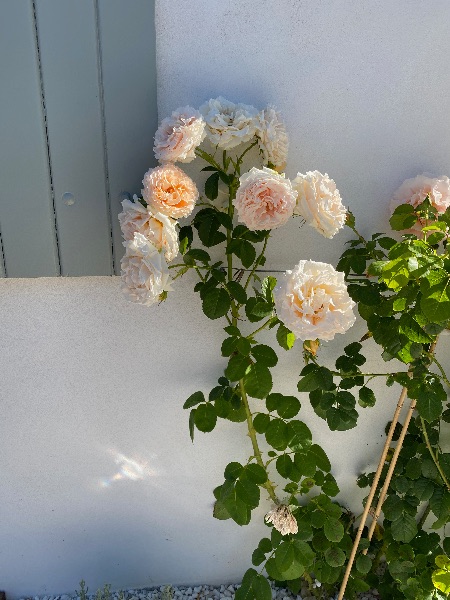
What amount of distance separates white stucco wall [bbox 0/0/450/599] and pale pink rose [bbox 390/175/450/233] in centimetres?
9

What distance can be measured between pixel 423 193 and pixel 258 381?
2.62 ft

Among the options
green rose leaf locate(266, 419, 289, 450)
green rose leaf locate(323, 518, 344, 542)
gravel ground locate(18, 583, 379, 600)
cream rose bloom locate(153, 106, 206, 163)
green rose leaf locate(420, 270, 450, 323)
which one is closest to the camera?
green rose leaf locate(420, 270, 450, 323)

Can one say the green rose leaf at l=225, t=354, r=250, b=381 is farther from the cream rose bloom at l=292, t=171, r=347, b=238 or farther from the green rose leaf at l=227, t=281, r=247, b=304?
the cream rose bloom at l=292, t=171, r=347, b=238

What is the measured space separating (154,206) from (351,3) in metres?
0.89

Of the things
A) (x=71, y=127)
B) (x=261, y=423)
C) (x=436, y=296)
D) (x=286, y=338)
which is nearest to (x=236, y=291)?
(x=286, y=338)

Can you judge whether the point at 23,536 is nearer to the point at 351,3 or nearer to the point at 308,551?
the point at 308,551

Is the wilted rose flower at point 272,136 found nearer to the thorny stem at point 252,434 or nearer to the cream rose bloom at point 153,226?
the cream rose bloom at point 153,226

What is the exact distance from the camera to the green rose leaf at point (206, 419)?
5.65 feet

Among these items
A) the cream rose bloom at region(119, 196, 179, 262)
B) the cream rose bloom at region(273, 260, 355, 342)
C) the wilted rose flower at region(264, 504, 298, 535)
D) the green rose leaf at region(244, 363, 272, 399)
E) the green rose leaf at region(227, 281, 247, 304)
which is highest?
the cream rose bloom at region(119, 196, 179, 262)

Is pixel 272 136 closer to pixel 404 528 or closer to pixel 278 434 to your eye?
pixel 278 434

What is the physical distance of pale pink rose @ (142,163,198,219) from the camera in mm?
1447

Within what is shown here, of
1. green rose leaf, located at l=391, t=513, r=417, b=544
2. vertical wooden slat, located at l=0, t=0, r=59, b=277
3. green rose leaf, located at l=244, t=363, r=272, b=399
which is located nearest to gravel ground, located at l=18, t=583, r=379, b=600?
green rose leaf, located at l=391, t=513, r=417, b=544

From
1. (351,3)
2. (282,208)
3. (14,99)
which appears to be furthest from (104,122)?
(351,3)

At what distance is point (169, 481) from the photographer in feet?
6.88
